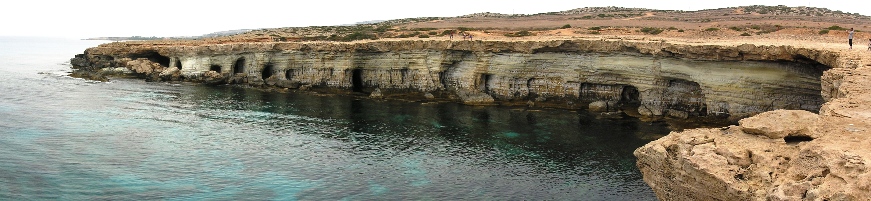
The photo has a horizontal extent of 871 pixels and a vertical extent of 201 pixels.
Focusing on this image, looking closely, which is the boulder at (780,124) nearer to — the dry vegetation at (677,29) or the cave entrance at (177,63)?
the dry vegetation at (677,29)

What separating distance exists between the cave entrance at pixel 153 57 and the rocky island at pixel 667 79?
0.39 feet

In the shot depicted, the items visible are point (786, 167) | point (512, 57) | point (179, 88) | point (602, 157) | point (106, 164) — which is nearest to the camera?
point (786, 167)

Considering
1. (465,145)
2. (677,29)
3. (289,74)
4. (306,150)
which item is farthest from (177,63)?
(677,29)

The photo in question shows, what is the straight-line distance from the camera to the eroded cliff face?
133 ft

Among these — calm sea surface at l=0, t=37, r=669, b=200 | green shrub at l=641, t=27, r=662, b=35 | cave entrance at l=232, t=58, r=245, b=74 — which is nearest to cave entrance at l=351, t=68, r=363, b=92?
calm sea surface at l=0, t=37, r=669, b=200

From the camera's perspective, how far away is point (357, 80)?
62.3 m

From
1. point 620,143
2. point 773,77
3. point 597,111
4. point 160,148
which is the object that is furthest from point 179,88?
point 773,77

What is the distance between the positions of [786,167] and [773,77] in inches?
1175

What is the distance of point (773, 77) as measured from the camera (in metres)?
40.1

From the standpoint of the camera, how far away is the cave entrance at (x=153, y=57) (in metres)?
77.2

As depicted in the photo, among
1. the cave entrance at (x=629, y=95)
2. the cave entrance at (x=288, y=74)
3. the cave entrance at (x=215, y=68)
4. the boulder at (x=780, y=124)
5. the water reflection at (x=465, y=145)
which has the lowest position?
the water reflection at (x=465, y=145)

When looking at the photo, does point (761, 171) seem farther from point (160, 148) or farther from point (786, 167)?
point (160, 148)

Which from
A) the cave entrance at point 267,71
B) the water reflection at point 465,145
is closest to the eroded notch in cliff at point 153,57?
the cave entrance at point 267,71

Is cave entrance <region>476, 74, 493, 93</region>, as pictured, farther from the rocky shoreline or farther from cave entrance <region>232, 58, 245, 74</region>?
cave entrance <region>232, 58, 245, 74</region>
